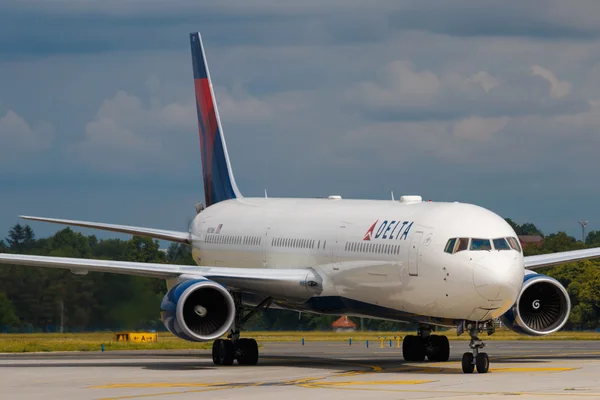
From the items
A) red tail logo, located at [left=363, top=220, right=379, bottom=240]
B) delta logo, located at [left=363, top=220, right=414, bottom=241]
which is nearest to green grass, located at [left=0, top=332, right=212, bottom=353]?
red tail logo, located at [left=363, top=220, right=379, bottom=240]

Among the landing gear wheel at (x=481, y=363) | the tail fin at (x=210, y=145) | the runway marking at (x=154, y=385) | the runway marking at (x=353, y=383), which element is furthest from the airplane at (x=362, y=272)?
the runway marking at (x=154, y=385)

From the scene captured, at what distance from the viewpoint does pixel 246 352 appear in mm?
38156

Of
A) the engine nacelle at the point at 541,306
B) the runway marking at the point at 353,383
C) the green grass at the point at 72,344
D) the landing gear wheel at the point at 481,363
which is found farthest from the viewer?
the green grass at the point at 72,344

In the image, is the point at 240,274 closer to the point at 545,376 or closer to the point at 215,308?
the point at 215,308

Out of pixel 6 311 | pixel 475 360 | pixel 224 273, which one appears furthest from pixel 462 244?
pixel 6 311

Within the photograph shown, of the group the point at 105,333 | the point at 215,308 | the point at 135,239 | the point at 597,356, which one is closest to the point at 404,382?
the point at 215,308

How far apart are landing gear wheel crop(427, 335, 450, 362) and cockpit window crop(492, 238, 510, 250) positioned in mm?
6544

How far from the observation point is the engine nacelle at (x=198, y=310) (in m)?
35.3

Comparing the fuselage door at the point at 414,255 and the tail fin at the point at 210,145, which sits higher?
the tail fin at the point at 210,145

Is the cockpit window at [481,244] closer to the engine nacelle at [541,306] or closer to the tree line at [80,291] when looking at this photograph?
the engine nacelle at [541,306]

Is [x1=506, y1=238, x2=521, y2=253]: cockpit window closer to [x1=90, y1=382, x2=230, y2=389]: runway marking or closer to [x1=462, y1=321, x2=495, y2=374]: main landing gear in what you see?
[x1=462, y1=321, x2=495, y2=374]: main landing gear

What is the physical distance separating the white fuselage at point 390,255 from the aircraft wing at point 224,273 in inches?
18.3

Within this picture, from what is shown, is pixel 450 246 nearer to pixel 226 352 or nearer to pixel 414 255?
pixel 414 255

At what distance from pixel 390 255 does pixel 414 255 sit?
1.15m
